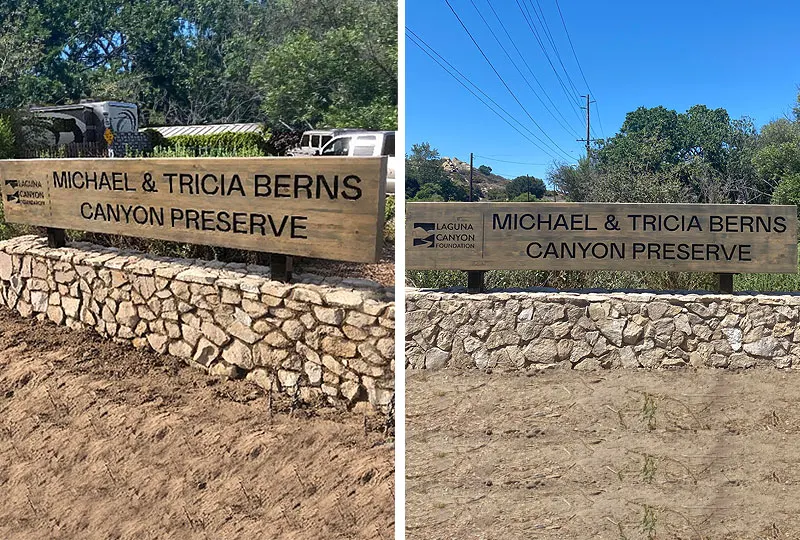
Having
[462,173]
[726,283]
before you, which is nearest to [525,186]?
[462,173]

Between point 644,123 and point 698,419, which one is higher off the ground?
point 644,123

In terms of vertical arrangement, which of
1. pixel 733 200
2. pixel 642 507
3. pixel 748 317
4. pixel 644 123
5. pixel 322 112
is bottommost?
pixel 642 507

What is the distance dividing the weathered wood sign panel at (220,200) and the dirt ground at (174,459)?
2.64ft

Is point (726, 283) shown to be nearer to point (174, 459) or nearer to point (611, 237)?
point (611, 237)

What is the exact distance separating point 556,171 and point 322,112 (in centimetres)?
464

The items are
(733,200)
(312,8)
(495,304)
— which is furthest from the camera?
(312,8)

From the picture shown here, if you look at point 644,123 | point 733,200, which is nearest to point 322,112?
point 733,200

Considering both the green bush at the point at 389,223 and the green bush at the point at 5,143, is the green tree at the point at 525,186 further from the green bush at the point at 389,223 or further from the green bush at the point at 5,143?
the green bush at the point at 5,143

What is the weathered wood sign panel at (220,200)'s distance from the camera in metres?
3.16

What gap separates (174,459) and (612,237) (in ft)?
11.6

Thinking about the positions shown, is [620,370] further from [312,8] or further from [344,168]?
[312,8]

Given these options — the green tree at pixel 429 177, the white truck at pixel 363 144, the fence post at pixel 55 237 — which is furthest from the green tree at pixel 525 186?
the fence post at pixel 55 237

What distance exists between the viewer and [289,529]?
2.54 metres

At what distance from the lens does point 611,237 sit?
5.27 meters
